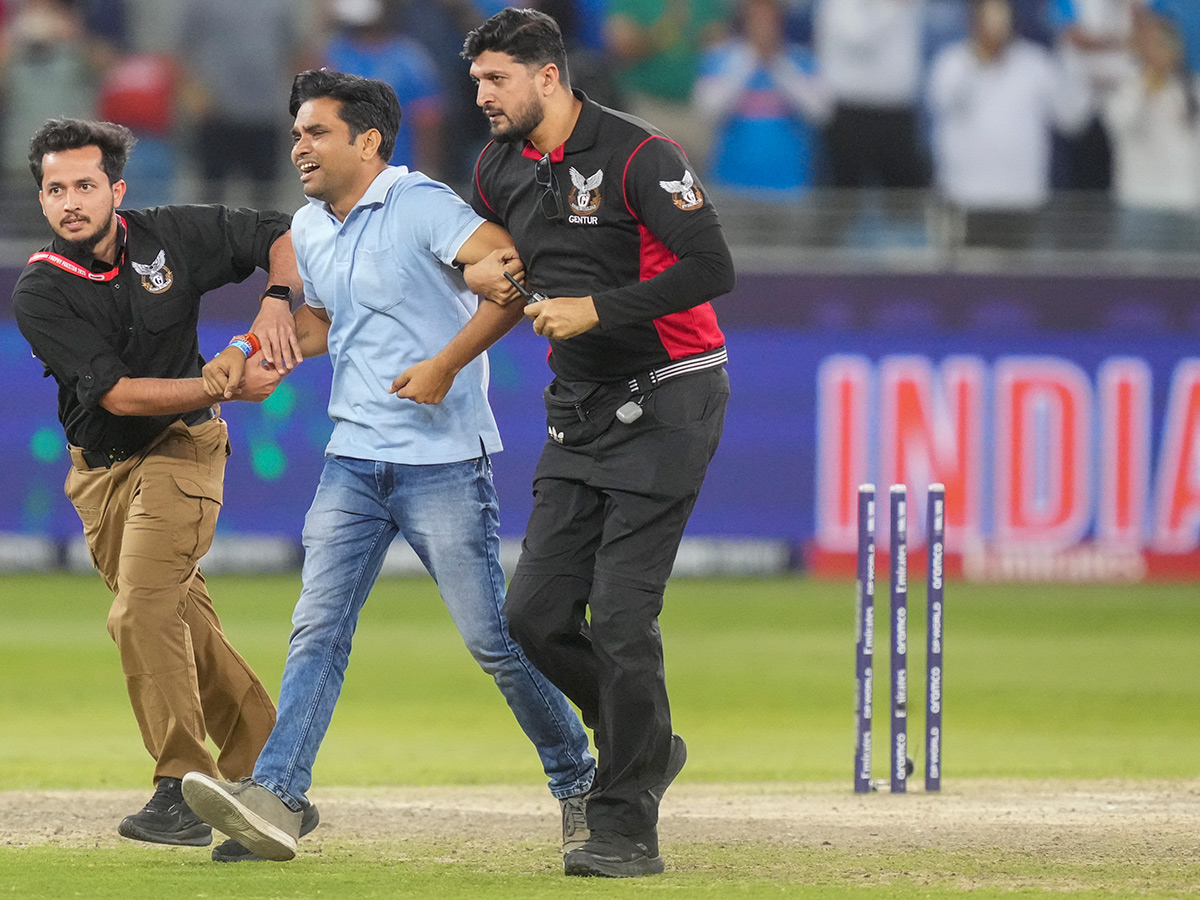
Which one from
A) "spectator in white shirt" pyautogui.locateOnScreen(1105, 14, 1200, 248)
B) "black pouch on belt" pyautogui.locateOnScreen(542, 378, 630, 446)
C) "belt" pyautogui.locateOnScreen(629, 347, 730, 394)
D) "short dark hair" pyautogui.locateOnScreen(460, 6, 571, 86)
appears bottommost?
"black pouch on belt" pyautogui.locateOnScreen(542, 378, 630, 446)

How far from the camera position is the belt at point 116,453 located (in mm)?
5734

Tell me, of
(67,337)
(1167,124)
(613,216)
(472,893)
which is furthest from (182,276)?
(1167,124)

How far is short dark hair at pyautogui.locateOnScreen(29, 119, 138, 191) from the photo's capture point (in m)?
5.51

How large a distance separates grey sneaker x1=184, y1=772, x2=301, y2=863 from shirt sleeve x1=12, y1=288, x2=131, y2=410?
1.20 metres

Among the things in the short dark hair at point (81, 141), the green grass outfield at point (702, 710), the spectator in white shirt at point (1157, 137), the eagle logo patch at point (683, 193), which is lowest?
the green grass outfield at point (702, 710)

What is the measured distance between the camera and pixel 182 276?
573 cm

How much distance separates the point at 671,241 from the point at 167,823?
231 cm

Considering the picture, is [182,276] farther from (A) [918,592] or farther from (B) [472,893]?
(A) [918,592]

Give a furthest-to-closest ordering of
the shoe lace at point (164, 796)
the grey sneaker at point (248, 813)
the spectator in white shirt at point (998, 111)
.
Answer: the spectator in white shirt at point (998, 111)
the shoe lace at point (164, 796)
the grey sneaker at point (248, 813)

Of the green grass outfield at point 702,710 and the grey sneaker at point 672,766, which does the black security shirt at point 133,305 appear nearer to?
the green grass outfield at point 702,710

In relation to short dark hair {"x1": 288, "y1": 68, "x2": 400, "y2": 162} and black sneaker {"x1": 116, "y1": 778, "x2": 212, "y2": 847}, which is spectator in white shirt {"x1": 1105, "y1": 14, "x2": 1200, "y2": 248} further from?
black sneaker {"x1": 116, "y1": 778, "x2": 212, "y2": 847}

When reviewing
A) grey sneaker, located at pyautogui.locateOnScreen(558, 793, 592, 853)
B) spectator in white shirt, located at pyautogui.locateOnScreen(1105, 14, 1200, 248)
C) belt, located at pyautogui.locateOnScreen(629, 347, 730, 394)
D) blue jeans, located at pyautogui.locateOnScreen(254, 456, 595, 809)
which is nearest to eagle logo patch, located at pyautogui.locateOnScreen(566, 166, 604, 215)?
belt, located at pyautogui.locateOnScreen(629, 347, 730, 394)

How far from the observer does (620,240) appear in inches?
206

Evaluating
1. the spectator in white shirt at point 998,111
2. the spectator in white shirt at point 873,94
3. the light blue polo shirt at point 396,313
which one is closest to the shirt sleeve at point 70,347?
the light blue polo shirt at point 396,313
